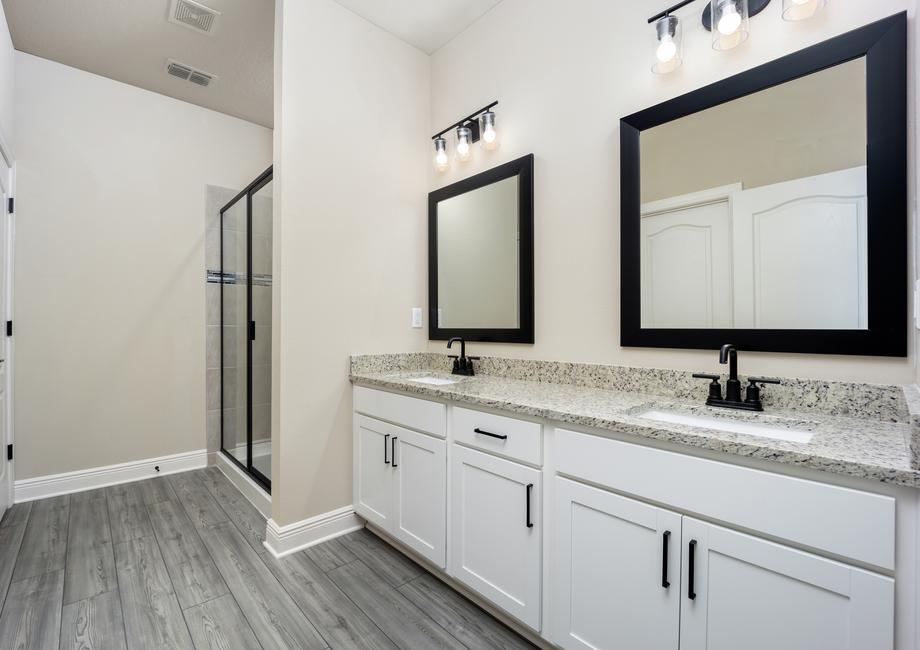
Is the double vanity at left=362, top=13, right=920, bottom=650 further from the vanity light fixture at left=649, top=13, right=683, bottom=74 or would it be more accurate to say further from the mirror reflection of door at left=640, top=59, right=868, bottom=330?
the vanity light fixture at left=649, top=13, right=683, bottom=74

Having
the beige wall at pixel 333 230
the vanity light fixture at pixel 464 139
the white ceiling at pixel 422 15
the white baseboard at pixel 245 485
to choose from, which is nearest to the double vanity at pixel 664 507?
the beige wall at pixel 333 230

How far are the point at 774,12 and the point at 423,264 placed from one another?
1892mm

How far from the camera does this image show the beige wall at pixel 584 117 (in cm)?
148

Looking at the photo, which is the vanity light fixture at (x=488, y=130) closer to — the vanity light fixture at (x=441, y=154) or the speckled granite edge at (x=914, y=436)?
the vanity light fixture at (x=441, y=154)

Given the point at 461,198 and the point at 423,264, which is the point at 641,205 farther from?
the point at 423,264

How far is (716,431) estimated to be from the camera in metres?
1.06

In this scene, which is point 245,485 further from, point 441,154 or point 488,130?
point 488,130

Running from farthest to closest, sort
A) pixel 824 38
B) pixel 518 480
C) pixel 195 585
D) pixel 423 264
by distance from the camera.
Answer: pixel 423 264 → pixel 195 585 → pixel 518 480 → pixel 824 38

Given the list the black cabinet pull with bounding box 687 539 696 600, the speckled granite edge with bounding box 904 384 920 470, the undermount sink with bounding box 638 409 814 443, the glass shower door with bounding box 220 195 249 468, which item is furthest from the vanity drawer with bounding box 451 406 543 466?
the glass shower door with bounding box 220 195 249 468

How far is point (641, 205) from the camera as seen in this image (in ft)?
5.52

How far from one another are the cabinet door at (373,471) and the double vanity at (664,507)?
0.10 meters

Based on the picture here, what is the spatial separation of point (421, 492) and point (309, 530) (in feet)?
2.35

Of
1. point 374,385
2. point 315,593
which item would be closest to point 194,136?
point 374,385

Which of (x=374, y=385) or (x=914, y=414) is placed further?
(x=374, y=385)
